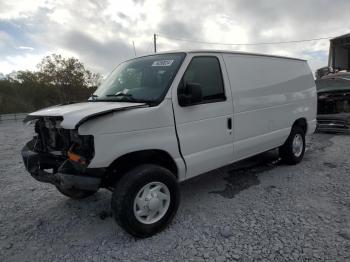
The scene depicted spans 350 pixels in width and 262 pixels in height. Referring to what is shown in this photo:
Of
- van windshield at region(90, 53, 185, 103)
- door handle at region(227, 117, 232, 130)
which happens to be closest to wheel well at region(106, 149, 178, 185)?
van windshield at region(90, 53, 185, 103)

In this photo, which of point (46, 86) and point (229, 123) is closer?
point (229, 123)

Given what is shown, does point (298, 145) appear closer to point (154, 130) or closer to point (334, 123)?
point (154, 130)

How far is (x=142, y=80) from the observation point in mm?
3525

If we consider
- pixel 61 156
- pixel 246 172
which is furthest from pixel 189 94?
pixel 246 172

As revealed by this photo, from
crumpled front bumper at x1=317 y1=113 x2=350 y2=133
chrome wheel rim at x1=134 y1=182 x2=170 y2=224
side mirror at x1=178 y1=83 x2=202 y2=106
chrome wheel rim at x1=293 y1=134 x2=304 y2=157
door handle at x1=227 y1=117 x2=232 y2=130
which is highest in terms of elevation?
side mirror at x1=178 y1=83 x2=202 y2=106

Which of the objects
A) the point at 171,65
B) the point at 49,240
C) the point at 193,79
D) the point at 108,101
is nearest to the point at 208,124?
the point at 193,79

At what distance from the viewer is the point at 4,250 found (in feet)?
9.61

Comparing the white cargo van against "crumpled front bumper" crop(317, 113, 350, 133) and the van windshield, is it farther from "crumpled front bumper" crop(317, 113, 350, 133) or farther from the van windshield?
"crumpled front bumper" crop(317, 113, 350, 133)

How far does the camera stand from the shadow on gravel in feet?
14.2

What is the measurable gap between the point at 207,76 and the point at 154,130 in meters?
1.15

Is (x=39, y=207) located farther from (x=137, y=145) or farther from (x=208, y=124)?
(x=208, y=124)

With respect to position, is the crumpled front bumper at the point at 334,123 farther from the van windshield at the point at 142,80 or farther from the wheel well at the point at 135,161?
the wheel well at the point at 135,161

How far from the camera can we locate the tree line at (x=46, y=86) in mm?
25672

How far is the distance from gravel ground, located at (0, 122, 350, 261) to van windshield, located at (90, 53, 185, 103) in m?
1.53
